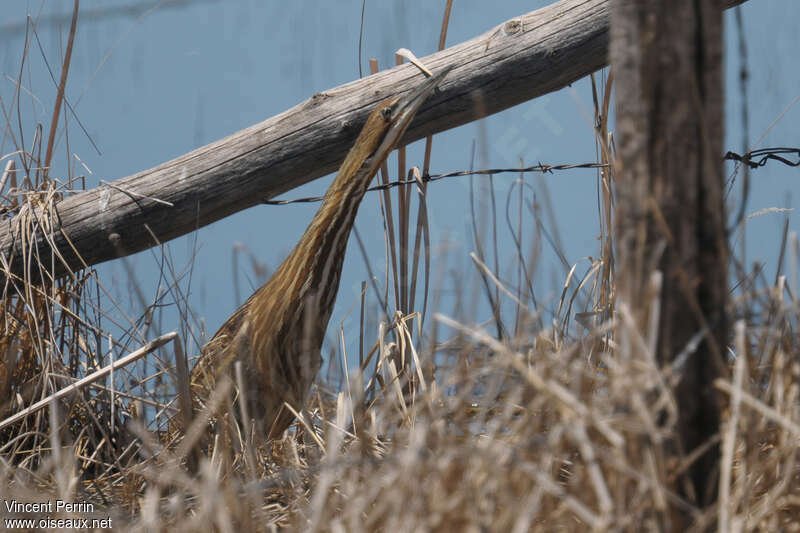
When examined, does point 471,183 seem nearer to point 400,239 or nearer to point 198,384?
point 400,239

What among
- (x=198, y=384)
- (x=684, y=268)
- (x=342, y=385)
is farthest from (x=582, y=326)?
(x=198, y=384)

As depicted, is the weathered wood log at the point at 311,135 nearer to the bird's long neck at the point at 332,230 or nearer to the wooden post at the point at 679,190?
the bird's long neck at the point at 332,230

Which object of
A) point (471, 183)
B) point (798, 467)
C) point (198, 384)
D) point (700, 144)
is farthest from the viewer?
point (471, 183)

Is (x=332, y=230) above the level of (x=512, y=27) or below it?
below

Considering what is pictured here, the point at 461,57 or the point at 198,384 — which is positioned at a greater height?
the point at 461,57

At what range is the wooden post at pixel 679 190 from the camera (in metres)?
0.64

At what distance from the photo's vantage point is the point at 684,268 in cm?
66

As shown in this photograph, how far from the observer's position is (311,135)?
1443mm

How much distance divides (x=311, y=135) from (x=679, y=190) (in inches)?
35.4

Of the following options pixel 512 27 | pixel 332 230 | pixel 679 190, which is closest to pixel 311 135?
pixel 332 230

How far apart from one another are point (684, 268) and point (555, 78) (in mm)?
855

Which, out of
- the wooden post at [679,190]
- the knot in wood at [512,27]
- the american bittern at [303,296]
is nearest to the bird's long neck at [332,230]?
the american bittern at [303,296]

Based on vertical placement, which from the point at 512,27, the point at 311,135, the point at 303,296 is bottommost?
the point at 303,296

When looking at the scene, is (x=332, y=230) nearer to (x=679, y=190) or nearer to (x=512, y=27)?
(x=512, y=27)
